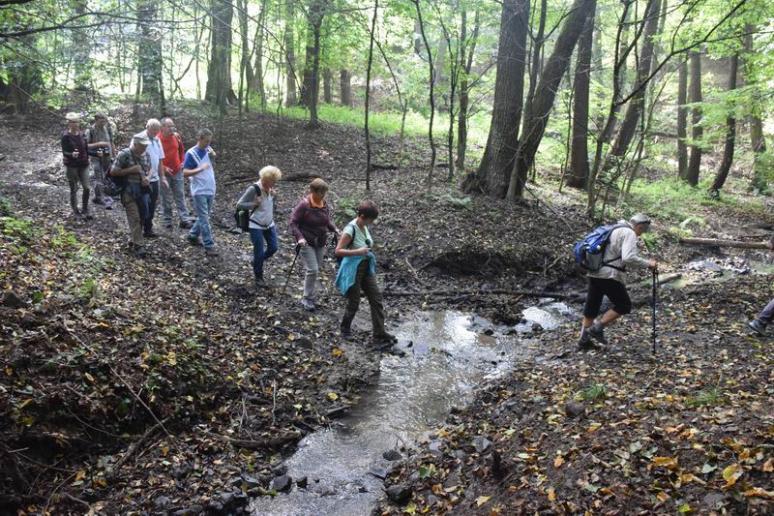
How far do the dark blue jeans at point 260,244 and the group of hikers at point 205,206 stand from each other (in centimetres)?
2

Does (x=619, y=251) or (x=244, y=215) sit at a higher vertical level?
(x=244, y=215)

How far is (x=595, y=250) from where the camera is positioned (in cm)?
729

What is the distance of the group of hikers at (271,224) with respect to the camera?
737cm

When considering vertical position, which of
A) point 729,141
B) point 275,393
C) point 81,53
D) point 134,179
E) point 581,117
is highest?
point 581,117

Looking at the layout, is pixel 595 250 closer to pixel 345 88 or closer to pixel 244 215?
→ pixel 244 215

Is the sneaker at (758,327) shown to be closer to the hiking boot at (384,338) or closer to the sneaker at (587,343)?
the sneaker at (587,343)

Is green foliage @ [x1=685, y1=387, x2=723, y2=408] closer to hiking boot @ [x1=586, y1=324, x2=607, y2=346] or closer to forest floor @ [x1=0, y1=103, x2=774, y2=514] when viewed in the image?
forest floor @ [x1=0, y1=103, x2=774, y2=514]

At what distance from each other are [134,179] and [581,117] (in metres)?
15.0

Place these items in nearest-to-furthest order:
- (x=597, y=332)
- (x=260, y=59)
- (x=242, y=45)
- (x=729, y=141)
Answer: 1. (x=242, y=45)
2. (x=597, y=332)
3. (x=729, y=141)
4. (x=260, y=59)

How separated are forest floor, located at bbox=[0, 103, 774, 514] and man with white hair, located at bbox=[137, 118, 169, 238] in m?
0.40

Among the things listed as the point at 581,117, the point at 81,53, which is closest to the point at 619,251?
the point at 81,53

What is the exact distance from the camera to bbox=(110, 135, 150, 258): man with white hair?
29.2ft

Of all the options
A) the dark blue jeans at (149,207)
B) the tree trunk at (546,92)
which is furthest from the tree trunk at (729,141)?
the dark blue jeans at (149,207)

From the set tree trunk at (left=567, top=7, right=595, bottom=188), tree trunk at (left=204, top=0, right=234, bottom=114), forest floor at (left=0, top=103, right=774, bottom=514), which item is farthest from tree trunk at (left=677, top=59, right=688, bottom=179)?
tree trunk at (left=204, top=0, right=234, bottom=114)
